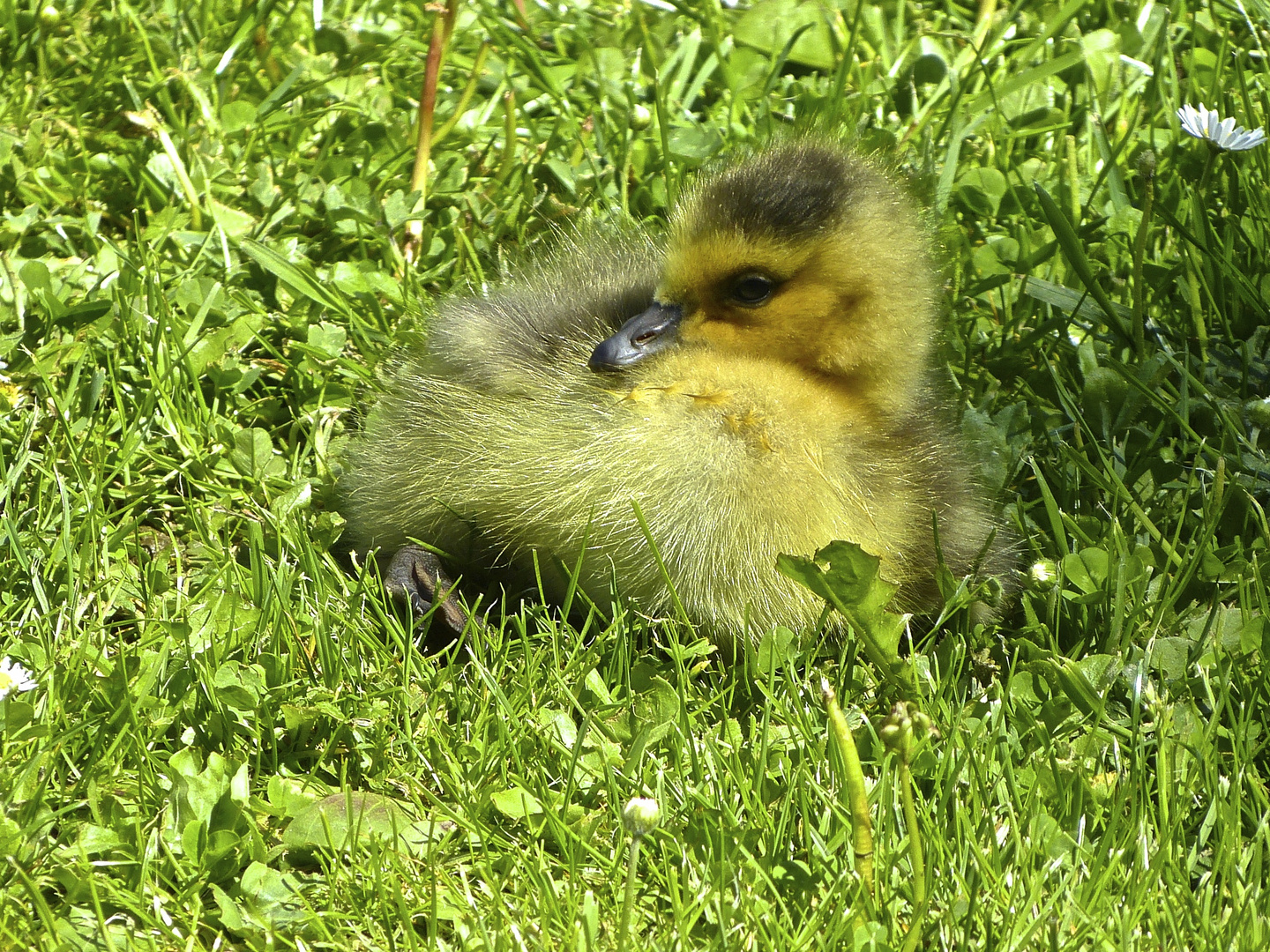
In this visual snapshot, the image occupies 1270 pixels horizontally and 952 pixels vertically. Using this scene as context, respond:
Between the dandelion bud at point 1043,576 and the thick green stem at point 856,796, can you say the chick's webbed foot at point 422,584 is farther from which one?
the dandelion bud at point 1043,576

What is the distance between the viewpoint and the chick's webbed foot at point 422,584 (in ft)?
9.18

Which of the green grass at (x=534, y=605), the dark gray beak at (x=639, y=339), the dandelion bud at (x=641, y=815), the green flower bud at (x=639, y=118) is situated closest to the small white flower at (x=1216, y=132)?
the green grass at (x=534, y=605)

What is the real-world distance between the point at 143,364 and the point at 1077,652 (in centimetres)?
Result: 202

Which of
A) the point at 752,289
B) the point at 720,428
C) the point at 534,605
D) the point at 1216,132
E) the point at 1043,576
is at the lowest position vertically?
the point at 534,605

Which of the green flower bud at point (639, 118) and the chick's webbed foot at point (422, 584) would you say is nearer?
the chick's webbed foot at point (422, 584)

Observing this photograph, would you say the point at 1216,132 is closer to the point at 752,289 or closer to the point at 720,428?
the point at 752,289

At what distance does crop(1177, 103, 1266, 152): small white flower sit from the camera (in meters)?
3.23

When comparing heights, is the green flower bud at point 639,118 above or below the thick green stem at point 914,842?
above

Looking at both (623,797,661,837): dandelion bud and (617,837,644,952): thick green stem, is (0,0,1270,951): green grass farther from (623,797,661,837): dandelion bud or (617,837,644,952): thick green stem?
(623,797,661,837): dandelion bud

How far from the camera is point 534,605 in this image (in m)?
2.83

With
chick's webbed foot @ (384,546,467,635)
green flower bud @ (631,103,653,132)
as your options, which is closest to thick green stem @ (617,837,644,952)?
chick's webbed foot @ (384,546,467,635)

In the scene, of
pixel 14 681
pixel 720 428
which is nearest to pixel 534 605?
pixel 720 428

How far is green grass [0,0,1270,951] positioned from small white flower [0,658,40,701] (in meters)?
0.04

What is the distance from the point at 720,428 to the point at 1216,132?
55.3 inches
